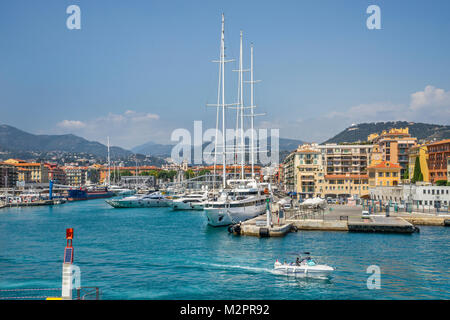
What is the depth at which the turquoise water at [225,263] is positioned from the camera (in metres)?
20.3

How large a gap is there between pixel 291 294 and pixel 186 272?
23.2ft

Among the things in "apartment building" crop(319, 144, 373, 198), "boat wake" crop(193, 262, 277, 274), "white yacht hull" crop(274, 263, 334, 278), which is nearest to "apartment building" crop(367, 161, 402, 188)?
"apartment building" crop(319, 144, 373, 198)

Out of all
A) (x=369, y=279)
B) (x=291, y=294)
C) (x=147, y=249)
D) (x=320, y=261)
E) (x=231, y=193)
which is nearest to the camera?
(x=291, y=294)

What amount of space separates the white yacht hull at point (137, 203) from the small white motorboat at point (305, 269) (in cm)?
7190

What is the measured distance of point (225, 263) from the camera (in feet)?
87.1

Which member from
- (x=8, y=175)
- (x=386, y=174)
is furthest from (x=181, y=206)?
(x=8, y=175)

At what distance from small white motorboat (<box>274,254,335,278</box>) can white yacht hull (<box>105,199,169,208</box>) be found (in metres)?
71.9

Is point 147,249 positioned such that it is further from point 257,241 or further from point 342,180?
point 342,180

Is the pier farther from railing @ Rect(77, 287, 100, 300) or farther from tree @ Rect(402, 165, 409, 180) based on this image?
tree @ Rect(402, 165, 409, 180)

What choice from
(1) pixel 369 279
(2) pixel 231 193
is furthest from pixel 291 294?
(2) pixel 231 193

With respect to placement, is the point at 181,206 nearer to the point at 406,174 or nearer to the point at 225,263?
the point at 406,174

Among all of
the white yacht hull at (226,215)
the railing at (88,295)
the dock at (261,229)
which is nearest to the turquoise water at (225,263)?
the dock at (261,229)

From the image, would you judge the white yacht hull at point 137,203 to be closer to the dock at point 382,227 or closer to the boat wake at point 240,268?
the dock at point 382,227
